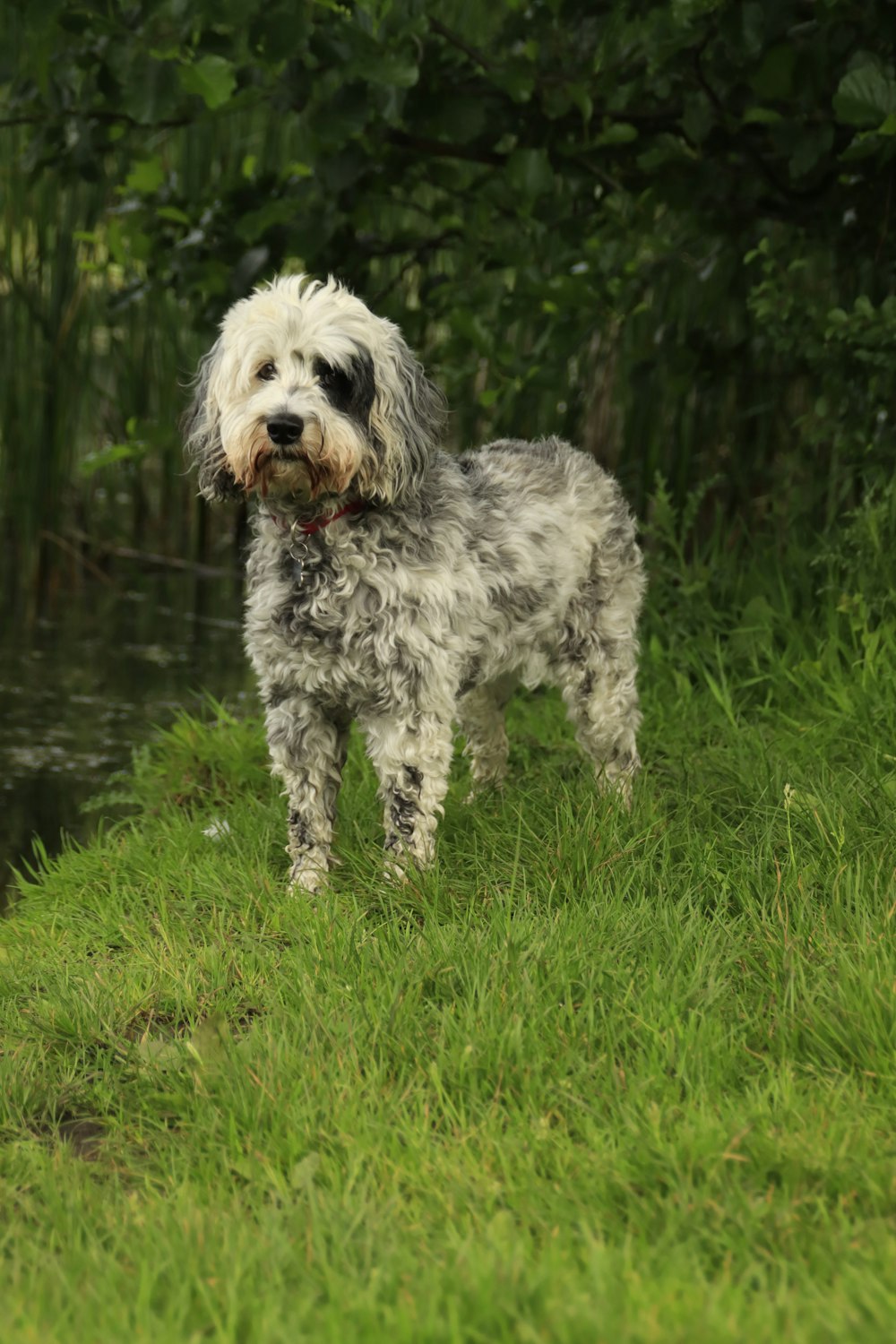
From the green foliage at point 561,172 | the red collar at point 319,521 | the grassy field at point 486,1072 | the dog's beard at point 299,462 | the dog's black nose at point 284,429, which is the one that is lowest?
the grassy field at point 486,1072

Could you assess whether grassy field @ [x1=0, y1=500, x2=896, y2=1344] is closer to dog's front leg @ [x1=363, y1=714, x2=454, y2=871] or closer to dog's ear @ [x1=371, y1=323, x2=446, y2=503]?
dog's front leg @ [x1=363, y1=714, x2=454, y2=871]

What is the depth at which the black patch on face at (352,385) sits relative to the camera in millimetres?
4332

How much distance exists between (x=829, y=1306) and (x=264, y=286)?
3.38m

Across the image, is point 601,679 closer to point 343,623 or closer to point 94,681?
point 343,623

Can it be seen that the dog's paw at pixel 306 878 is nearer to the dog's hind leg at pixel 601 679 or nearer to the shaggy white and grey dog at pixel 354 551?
the shaggy white and grey dog at pixel 354 551

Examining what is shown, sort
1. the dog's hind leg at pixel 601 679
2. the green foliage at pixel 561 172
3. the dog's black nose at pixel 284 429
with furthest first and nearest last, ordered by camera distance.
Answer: the dog's hind leg at pixel 601 679 → the green foliage at pixel 561 172 → the dog's black nose at pixel 284 429

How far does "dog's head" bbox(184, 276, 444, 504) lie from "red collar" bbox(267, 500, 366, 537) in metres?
0.07

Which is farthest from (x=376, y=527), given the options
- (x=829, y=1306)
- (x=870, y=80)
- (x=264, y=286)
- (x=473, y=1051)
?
(x=829, y=1306)

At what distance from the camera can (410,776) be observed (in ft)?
14.9

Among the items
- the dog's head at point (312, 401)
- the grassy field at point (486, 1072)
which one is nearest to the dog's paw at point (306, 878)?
the grassy field at point (486, 1072)

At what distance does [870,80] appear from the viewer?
5.01m

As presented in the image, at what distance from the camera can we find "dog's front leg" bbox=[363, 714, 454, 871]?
4.54 m

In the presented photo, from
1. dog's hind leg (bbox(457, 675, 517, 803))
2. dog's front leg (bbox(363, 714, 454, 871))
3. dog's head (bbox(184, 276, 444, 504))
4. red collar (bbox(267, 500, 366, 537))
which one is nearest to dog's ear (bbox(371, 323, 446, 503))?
dog's head (bbox(184, 276, 444, 504))

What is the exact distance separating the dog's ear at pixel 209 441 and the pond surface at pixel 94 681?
183cm
